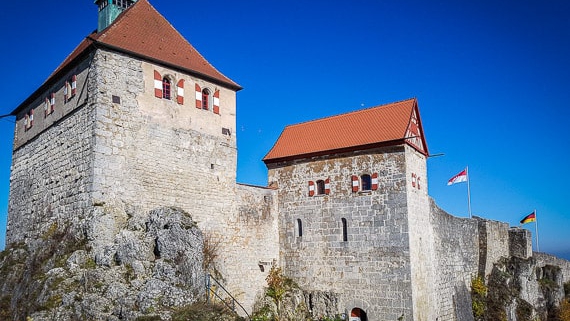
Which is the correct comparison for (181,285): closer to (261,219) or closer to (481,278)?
(261,219)

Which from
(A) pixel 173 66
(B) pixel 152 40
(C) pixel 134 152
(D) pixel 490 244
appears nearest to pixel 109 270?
(C) pixel 134 152

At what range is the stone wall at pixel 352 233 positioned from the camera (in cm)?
2342

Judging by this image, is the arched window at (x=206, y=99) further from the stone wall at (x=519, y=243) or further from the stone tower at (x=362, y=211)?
the stone wall at (x=519, y=243)

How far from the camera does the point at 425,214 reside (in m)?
25.9

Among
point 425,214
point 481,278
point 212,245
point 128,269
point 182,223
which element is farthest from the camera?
point 481,278

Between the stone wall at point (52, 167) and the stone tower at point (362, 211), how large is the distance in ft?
34.5

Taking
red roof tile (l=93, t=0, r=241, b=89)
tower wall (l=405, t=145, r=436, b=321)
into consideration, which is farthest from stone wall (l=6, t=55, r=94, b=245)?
tower wall (l=405, t=145, r=436, b=321)

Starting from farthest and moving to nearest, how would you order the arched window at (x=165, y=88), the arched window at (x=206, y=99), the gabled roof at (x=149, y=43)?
1. the arched window at (x=206, y=99)
2. the arched window at (x=165, y=88)
3. the gabled roof at (x=149, y=43)

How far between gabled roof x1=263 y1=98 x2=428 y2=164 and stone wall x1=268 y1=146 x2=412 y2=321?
53 centimetres

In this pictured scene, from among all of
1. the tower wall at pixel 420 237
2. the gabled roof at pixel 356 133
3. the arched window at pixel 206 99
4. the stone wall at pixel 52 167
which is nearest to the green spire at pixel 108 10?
the stone wall at pixel 52 167

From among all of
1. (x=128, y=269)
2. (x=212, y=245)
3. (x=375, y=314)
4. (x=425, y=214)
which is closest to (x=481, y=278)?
(x=425, y=214)

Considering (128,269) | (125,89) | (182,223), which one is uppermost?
(125,89)

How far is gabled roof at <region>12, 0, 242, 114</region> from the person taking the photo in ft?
68.7

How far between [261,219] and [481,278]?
16.7m
